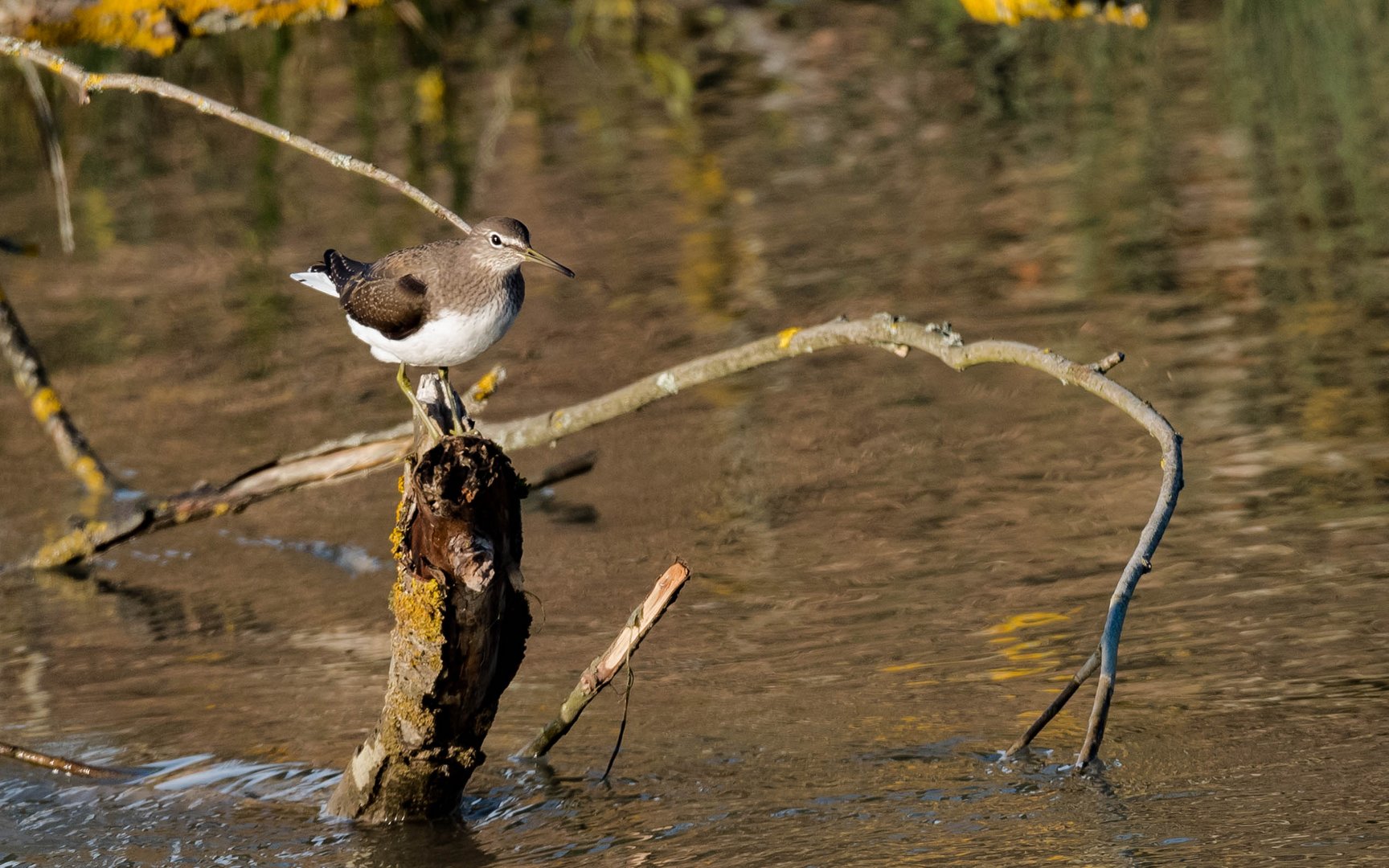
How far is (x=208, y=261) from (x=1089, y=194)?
242 inches

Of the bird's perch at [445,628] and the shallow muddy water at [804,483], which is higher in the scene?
the bird's perch at [445,628]

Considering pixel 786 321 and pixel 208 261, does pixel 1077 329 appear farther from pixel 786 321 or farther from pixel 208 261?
pixel 208 261

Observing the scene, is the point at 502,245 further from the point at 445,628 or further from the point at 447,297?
the point at 445,628

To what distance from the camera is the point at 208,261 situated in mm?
12906

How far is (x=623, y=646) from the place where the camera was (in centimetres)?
461

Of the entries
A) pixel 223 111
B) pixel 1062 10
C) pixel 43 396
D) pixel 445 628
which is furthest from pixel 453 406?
pixel 43 396

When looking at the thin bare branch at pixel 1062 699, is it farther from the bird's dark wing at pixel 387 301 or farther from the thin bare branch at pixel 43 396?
the thin bare branch at pixel 43 396

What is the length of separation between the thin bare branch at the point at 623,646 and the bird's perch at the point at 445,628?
0.21 m

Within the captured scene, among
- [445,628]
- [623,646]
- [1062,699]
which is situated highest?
[445,628]

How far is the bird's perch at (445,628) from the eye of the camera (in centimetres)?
423

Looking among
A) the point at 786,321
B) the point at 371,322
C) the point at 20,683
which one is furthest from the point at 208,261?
the point at 371,322

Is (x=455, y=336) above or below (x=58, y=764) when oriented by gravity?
above

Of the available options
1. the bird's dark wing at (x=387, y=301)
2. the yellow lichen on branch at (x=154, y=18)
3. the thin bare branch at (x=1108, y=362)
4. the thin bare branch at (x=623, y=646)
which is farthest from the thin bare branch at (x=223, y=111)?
the thin bare branch at (x=1108, y=362)

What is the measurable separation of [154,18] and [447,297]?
5.16ft
